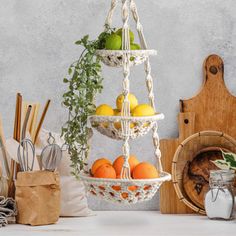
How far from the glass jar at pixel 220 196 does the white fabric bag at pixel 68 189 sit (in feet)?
1.41

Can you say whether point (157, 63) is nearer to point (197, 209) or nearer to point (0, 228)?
point (197, 209)

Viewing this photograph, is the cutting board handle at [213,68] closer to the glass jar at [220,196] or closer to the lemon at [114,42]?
the glass jar at [220,196]

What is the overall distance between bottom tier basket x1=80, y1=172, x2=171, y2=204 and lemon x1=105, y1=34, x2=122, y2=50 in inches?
15.7

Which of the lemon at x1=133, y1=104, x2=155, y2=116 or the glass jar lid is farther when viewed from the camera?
the glass jar lid

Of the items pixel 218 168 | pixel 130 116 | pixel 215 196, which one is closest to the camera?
pixel 130 116

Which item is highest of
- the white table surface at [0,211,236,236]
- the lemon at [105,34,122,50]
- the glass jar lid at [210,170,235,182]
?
the lemon at [105,34,122,50]

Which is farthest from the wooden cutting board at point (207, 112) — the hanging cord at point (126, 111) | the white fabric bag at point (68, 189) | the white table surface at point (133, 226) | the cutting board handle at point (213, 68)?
the hanging cord at point (126, 111)

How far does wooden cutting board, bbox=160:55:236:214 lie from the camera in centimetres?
229

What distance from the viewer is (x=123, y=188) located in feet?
6.16

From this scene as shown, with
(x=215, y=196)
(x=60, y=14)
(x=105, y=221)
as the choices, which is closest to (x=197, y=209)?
(x=215, y=196)

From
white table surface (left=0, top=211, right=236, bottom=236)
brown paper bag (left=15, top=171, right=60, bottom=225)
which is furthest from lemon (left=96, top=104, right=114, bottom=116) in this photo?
white table surface (left=0, top=211, right=236, bottom=236)

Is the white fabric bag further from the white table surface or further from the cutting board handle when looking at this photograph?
the cutting board handle

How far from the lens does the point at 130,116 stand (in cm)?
190

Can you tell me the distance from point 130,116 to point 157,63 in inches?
19.9
